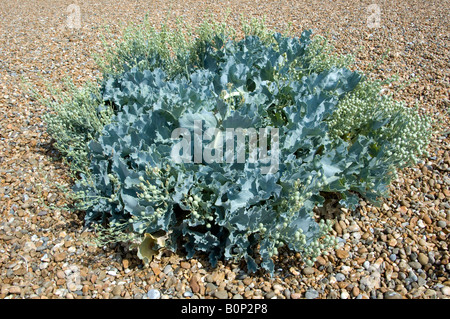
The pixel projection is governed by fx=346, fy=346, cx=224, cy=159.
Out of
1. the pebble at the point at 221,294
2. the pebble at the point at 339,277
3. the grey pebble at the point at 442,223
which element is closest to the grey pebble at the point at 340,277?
the pebble at the point at 339,277

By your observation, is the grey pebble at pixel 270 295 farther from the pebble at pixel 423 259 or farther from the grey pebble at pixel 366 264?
the pebble at pixel 423 259

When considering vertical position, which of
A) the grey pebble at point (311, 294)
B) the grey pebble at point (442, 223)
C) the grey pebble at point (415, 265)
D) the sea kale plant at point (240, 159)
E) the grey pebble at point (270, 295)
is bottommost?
the grey pebble at point (270, 295)

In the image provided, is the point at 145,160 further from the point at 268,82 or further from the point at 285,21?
the point at 285,21

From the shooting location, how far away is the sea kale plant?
2.15 metres

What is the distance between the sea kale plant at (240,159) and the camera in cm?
215

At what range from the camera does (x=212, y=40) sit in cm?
360

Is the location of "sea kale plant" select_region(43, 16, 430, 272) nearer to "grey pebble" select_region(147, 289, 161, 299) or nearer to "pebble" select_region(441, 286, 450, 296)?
"grey pebble" select_region(147, 289, 161, 299)

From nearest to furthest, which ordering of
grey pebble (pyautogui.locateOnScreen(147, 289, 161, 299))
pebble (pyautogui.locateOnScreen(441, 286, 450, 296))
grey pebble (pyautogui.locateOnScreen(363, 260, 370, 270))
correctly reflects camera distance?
pebble (pyautogui.locateOnScreen(441, 286, 450, 296)) < grey pebble (pyautogui.locateOnScreen(147, 289, 161, 299)) < grey pebble (pyautogui.locateOnScreen(363, 260, 370, 270))

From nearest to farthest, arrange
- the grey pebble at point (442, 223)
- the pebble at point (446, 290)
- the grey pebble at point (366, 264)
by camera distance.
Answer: the pebble at point (446, 290), the grey pebble at point (366, 264), the grey pebble at point (442, 223)

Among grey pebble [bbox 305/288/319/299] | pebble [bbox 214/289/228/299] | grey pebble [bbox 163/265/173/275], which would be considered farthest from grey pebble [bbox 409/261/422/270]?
grey pebble [bbox 163/265/173/275]

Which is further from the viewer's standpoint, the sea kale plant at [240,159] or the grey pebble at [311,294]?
the sea kale plant at [240,159]

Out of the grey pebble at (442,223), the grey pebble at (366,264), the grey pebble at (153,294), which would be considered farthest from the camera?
the grey pebble at (442,223)

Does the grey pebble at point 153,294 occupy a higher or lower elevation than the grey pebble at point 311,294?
lower

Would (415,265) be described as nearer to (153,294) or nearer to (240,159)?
(240,159)
